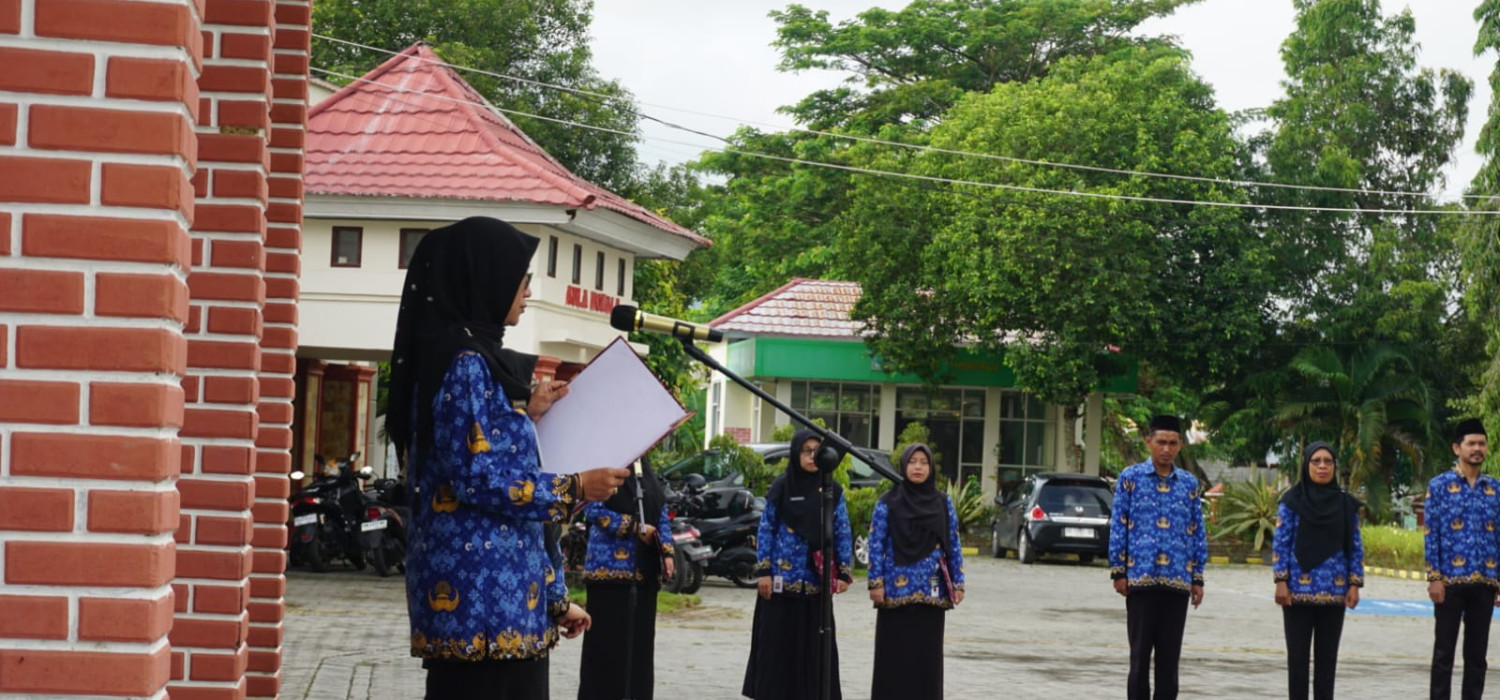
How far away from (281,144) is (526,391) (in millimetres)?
1848

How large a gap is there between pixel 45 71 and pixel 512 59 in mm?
39185

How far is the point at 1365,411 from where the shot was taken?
115 ft

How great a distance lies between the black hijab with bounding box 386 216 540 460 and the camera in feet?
14.3

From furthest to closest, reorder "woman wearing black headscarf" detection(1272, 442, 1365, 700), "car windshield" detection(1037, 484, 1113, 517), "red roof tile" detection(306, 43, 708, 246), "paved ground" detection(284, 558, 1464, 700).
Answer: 1. "car windshield" detection(1037, 484, 1113, 517)
2. "red roof tile" detection(306, 43, 708, 246)
3. "paved ground" detection(284, 558, 1464, 700)
4. "woman wearing black headscarf" detection(1272, 442, 1365, 700)

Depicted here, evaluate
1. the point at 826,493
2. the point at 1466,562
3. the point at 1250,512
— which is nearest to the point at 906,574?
the point at 826,493

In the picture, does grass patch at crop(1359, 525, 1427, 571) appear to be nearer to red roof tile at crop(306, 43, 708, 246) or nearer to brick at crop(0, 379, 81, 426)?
red roof tile at crop(306, 43, 708, 246)

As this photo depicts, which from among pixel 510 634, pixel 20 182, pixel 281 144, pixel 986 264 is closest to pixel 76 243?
pixel 20 182

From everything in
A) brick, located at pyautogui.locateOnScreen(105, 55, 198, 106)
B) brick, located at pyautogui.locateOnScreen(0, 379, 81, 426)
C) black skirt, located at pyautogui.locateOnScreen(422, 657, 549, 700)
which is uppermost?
brick, located at pyautogui.locateOnScreen(105, 55, 198, 106)

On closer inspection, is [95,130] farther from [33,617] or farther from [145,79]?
[33,617]

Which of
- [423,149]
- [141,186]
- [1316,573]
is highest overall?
[423,149]

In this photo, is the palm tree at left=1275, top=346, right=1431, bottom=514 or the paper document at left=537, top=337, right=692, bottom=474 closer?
the paper document at left=537, top=337, right=692, bottom=474

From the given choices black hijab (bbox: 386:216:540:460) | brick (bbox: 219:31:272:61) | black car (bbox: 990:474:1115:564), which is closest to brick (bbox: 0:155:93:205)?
black hijab (bbox: 386:216:540:460)

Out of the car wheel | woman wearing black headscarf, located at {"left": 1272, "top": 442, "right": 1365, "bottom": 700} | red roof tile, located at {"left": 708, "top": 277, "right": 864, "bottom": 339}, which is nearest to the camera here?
woman wearing black headscarf, located at {"left": 1272, "top": 442, "right": 1365, "bottom": 700}

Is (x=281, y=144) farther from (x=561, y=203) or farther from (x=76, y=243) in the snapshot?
(x=561, y=203)
